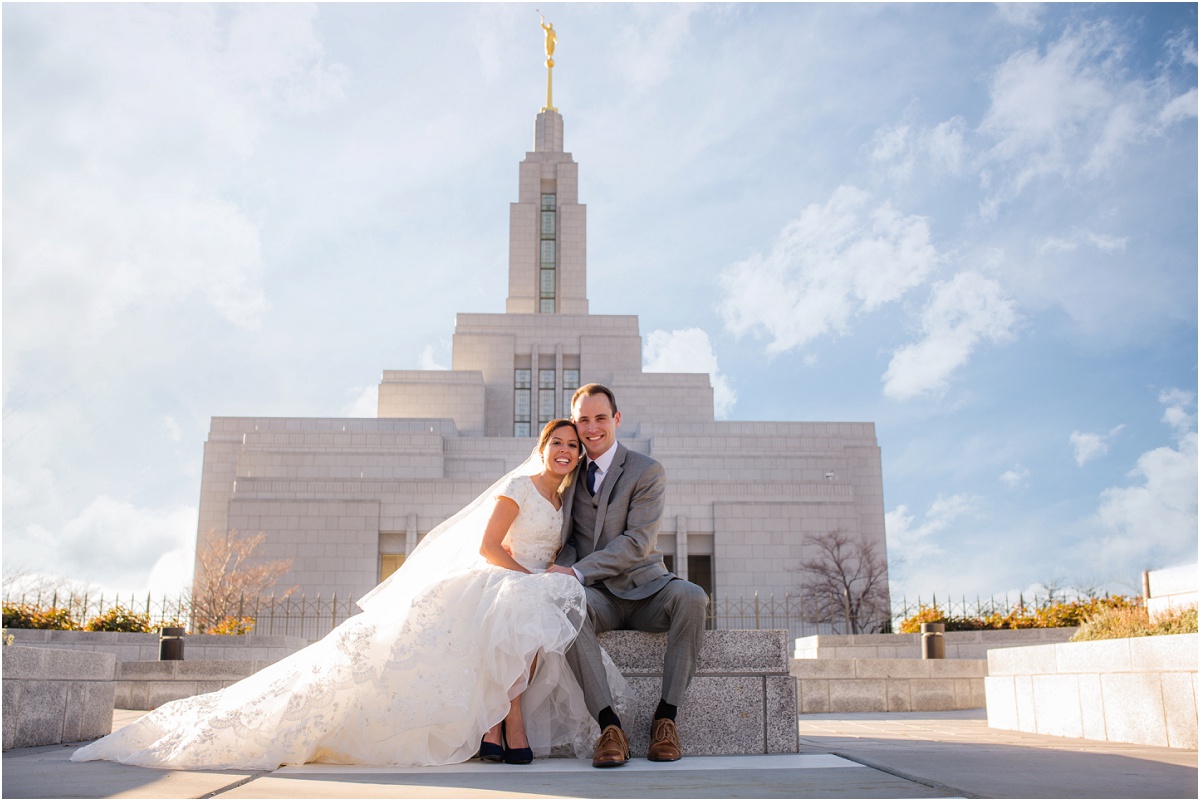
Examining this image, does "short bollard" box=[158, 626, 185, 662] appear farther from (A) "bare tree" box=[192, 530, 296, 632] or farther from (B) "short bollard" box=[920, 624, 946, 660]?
(A) "bare tree" box=[192, 530, 296, 632]

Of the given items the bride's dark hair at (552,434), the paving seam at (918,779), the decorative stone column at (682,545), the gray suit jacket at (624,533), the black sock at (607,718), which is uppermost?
the decorative stone column at (682,545)

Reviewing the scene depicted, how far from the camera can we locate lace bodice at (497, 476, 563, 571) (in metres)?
4.80

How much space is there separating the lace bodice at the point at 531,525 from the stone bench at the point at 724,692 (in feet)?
1.67

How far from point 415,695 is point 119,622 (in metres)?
14.3

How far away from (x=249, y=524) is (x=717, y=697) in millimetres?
24932

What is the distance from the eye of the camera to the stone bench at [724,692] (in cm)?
472

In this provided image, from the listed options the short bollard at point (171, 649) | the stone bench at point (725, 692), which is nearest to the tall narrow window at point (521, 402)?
the short bollard at point (171, 649)

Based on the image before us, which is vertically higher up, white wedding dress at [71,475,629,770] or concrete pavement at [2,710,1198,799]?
white wedding dress at [71,475,629,770]

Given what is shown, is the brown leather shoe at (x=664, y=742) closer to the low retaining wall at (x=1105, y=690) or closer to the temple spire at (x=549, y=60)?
the low retaining wall at (x=1105, y=690)

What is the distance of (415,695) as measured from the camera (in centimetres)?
417

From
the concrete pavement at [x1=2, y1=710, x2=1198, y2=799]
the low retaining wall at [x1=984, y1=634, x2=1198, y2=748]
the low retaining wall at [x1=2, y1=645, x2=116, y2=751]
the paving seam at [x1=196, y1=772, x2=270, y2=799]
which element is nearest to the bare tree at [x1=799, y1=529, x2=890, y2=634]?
the low retaining wall at [x1=984, y1=634, x2=1198, y2=748]

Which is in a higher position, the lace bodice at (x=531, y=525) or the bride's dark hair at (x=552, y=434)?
the bride's dark hair at (x=552, y=434)

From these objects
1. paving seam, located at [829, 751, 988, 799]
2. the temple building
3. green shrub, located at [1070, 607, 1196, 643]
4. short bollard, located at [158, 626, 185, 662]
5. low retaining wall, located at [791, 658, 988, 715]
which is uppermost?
the temple building

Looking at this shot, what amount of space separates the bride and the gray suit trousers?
0.43ft
